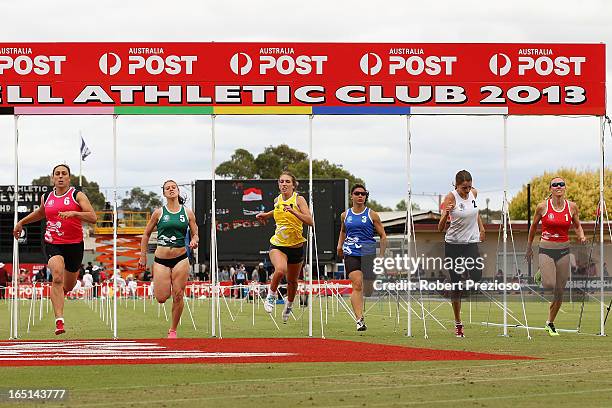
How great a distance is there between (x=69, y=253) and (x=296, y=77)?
4.26 m

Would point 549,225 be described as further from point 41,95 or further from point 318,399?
point 318,399

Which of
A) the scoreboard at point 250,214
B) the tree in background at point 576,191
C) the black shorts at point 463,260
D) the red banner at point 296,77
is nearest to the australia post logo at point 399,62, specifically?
the red banner at point 296,77

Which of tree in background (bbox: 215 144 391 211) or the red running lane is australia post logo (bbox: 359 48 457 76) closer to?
the red running lane

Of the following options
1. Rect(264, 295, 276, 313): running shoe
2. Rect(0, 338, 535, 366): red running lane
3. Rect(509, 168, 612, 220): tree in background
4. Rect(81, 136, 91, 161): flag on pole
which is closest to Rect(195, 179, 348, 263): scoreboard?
Rect(81, 136, 91, 161): flag on pole

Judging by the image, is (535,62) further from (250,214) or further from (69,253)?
(250,214)

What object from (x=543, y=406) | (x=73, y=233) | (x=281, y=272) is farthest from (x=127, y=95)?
(x=543, y=406)

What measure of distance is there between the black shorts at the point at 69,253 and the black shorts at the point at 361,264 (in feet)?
13.1

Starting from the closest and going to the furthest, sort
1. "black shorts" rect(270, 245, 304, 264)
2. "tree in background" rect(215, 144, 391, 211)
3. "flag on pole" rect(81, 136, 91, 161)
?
"black shorts" rect(270, 245, 304, 264), "flag on pole" rect(81, 136, 91, 161), "tree in background" rect(215, 144, 391, 211)

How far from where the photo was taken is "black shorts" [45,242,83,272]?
17203 mm

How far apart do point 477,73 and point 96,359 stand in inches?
339

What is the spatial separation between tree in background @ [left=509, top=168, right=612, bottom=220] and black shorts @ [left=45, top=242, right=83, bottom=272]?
8733 cm

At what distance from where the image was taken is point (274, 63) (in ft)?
60.7

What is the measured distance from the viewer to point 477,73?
18.8m

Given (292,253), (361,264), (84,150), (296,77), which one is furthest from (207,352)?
(84,150)
